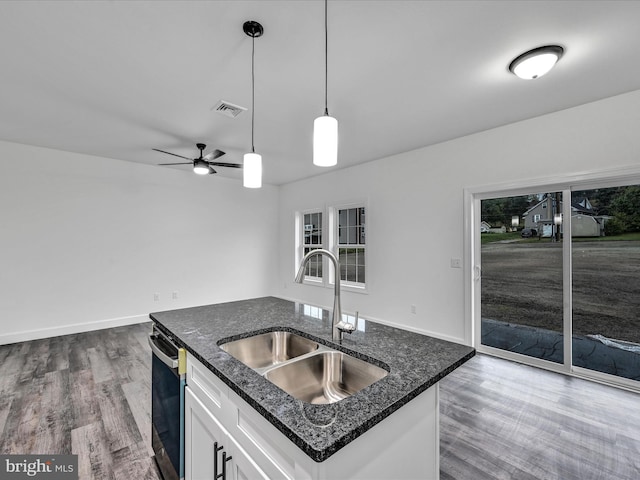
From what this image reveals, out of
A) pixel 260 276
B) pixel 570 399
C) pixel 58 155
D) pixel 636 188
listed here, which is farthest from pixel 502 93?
pixel 58 155

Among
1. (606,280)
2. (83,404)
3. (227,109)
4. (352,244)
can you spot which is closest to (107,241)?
(83,404)

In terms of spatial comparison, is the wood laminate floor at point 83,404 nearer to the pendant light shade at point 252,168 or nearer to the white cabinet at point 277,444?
the white cabinet at point 277,444

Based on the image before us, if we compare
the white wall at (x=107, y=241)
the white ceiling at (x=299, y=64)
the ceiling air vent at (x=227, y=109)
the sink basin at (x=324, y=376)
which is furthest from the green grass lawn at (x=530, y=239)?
the white wall at (x=107, y=241)

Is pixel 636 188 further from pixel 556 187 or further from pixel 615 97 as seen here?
pixel 615 97

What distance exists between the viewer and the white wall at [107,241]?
390 cm

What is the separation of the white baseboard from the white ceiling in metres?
2.60

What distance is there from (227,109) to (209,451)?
272 cm

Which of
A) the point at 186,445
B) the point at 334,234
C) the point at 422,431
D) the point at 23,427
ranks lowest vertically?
the point at 23,427

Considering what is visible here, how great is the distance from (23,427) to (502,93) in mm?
4692

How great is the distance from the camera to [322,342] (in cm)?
141

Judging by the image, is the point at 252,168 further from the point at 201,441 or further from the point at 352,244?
the point at 352,244

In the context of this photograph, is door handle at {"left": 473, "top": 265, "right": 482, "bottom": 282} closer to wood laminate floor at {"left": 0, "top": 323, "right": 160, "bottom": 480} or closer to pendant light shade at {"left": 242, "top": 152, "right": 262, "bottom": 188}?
pendant light shade at {"left": 242, "top": 152, "right": 262, "bottom": 188}

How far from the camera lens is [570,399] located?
247 cm

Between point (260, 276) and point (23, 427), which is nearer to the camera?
point (23, 427)
